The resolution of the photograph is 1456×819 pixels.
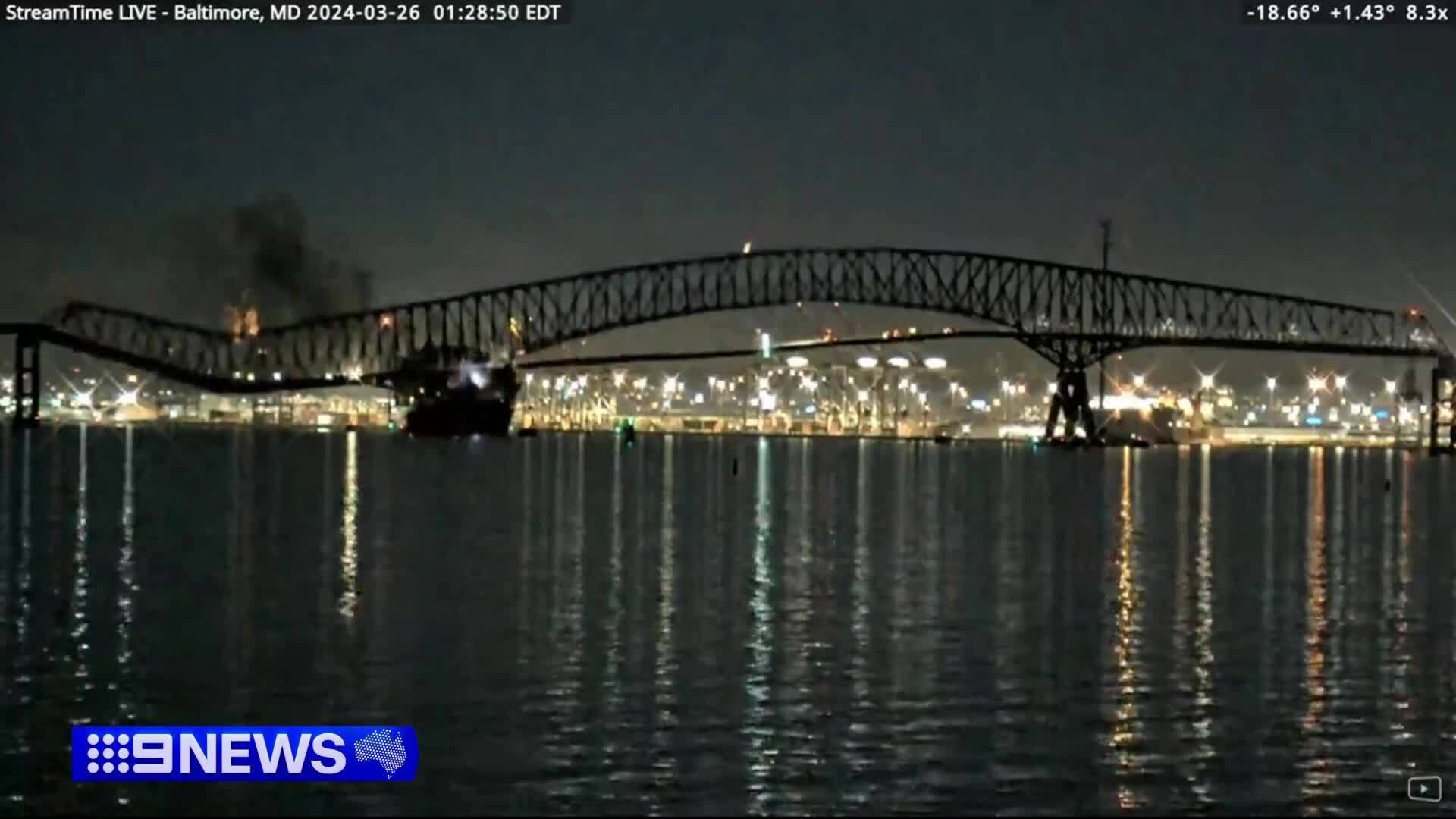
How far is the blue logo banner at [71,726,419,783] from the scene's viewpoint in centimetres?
1836

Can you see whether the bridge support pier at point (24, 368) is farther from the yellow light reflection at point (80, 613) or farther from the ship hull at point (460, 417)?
the yellow light reflection at point (80, 613)

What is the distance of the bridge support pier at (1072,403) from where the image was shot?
521ft

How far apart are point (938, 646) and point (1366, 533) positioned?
3191 cm

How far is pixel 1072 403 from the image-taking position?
162 metres

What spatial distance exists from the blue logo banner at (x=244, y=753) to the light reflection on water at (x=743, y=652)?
29cm

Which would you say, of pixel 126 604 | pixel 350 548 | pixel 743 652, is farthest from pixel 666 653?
pixel 350 548

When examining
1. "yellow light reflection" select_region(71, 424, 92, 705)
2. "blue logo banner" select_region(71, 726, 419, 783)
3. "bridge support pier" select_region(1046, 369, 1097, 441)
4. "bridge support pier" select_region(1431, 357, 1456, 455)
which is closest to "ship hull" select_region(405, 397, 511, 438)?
"bridge support pier" select_region(1046, 369, 1097, 441)

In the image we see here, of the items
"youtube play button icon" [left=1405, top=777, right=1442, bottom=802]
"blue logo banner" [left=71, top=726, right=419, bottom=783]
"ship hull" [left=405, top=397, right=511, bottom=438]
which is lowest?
"youtube play button icon" [left=1405, top=777, right=1442, bottom=802]

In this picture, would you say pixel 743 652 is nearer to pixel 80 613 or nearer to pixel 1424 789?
pixel 80 613

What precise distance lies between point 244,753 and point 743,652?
914cm

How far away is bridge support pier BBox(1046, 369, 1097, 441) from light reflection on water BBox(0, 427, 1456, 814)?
3829 inches

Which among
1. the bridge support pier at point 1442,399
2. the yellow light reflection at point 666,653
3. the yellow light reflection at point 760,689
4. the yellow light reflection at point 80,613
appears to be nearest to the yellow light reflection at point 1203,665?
the yellow light reflection at point 760,689

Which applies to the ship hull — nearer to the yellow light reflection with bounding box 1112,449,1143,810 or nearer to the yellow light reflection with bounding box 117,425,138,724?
the yellow light reflection with bounding box 117,425,138,724

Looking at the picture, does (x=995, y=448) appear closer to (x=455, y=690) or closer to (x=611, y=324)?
(x=611, y=324)
